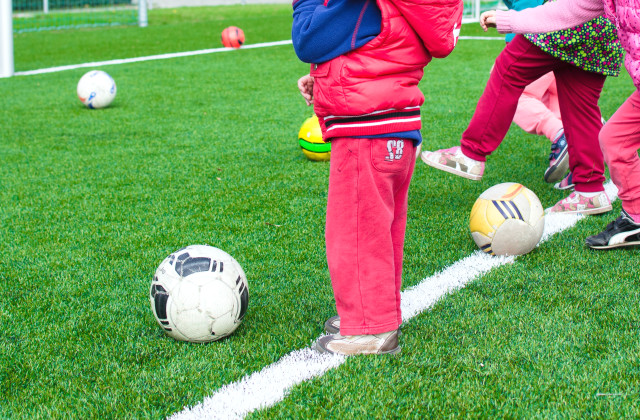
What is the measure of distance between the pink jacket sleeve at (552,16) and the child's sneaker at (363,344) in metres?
1.86

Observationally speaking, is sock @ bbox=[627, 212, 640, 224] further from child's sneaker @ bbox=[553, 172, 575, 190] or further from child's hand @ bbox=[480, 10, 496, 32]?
child's hand @ bbox=[480, 10, 496, 32]

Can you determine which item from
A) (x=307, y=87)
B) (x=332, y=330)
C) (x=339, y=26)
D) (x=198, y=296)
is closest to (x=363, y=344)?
(x=332, y=330)

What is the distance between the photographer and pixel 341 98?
241 centimetres

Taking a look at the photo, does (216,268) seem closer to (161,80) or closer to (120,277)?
(120,277)

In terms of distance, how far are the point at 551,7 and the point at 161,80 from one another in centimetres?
815

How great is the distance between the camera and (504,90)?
4.33m

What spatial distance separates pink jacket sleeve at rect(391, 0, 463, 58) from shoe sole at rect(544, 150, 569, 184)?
111 inches

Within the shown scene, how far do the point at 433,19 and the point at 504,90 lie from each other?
217 cm

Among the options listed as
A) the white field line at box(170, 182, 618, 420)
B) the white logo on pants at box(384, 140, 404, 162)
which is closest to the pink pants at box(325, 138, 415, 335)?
the white logo on pants at box(384, 140, 404, 162)

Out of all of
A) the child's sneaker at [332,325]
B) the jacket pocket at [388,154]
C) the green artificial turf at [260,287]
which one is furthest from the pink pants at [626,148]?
the child's sneaker at [332,325]

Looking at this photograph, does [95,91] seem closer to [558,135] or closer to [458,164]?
[458,164]

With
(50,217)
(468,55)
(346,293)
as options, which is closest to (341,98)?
(346,293)

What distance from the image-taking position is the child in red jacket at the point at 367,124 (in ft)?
7.70

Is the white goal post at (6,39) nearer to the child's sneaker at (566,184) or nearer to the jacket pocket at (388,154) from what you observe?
the child's sneaker at (566,184)
